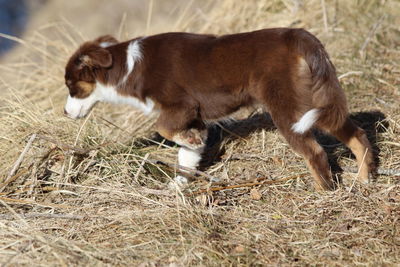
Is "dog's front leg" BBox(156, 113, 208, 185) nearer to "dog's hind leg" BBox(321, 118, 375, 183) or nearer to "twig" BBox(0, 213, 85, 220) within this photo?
"twig" BBox(0, 213, 85, 220)

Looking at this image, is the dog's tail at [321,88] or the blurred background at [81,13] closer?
the dog's tail at [321,88]

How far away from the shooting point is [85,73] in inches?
182

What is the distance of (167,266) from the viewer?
3096mm

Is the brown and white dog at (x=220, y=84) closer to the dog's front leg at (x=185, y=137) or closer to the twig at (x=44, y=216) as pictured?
the dog's front leg at (x=185, y=137)

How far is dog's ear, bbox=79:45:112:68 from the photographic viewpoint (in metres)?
4.47

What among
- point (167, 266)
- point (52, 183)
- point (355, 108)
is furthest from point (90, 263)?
point (355, 108)

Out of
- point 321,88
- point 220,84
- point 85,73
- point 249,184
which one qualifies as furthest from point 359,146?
point 85,73

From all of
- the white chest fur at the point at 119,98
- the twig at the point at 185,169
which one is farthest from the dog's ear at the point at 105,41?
the twig at the point at 185,169

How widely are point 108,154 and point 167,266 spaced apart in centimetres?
174

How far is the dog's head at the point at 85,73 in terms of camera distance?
450cm

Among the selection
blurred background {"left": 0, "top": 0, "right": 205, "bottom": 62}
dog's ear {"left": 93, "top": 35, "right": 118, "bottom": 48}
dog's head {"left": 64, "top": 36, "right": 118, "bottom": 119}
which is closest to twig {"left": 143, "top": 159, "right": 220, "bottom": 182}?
dog's head {"left": 64, "top": 36, "right": 118, "bottom": 119}

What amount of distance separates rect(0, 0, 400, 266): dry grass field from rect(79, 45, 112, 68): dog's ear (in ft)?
1.84

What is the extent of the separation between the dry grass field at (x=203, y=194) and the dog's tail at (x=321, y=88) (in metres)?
0.54

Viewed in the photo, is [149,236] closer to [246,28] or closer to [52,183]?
[52,183]
